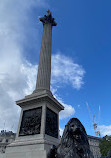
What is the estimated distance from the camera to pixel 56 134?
11508 millimetres

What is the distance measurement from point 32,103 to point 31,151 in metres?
4.01

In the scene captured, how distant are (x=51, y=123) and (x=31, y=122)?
1.72 meters

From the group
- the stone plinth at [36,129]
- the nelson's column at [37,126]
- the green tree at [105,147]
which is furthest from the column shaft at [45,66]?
the green tree at [105,147]

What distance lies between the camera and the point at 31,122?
1082 cm

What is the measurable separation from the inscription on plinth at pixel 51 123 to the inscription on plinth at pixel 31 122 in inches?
28.0

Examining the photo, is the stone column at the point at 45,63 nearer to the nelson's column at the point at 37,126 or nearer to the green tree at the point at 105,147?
the nelson's column at the point at 37,126

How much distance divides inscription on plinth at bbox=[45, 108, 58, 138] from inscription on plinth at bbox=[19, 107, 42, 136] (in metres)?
0.71

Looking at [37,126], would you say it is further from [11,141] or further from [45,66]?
[11,141]

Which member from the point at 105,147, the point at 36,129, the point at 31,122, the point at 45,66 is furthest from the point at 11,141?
the point at 36,129

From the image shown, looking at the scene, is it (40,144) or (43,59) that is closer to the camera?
(40,144)

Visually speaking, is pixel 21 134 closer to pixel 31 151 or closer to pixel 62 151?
pixel 31 151

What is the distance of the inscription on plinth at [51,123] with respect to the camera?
1052 cm

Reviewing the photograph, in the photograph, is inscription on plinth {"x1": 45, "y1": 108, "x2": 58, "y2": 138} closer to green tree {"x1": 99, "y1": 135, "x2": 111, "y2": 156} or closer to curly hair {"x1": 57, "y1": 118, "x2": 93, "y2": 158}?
curly hair {"x1": 57, "y1": 118, "x2": 93, "y2": 158}

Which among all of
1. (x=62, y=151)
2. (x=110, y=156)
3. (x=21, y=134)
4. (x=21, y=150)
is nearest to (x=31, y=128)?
(x=21, y=134)
